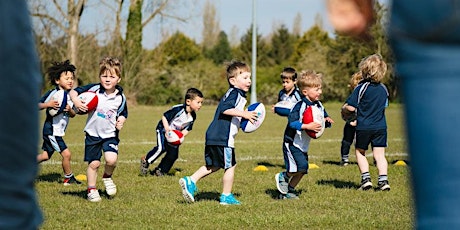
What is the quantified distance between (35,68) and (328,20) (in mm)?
689

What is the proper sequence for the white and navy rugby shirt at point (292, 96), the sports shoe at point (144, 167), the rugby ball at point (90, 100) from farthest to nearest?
the sports shoe at point (144, 167) → the white and navy rugby shirt at point (292, 96) → the rugby ball at point (90, 100)

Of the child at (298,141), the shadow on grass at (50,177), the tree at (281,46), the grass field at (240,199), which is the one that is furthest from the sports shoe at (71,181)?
the tree at (281,46)

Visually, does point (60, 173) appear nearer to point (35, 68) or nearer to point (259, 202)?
point (259, 202)

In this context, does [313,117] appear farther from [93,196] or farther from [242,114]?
[93,196]

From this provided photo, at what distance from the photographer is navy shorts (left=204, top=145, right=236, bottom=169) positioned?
847cm

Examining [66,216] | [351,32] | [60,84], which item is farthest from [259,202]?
[351,32]

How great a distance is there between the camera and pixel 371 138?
9.95 m

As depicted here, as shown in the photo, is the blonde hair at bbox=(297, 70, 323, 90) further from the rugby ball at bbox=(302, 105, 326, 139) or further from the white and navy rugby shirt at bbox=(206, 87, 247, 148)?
the white and navy rugby shirt at bbox=(206, 87, 247, 148)

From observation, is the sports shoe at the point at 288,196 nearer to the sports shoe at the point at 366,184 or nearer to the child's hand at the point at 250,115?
the child's hand at the point at 250,115

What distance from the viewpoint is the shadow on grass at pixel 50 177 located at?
10.7 meters

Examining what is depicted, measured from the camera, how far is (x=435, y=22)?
155 centimetres

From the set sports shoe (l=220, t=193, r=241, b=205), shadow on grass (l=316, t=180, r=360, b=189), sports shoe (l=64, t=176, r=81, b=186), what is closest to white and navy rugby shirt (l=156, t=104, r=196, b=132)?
sports shoe (l=64, t=176, r=81, b=186)

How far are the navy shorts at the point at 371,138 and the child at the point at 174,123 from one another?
8.34ft

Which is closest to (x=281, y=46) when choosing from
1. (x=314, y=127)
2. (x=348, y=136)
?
(x=348, y=136)
